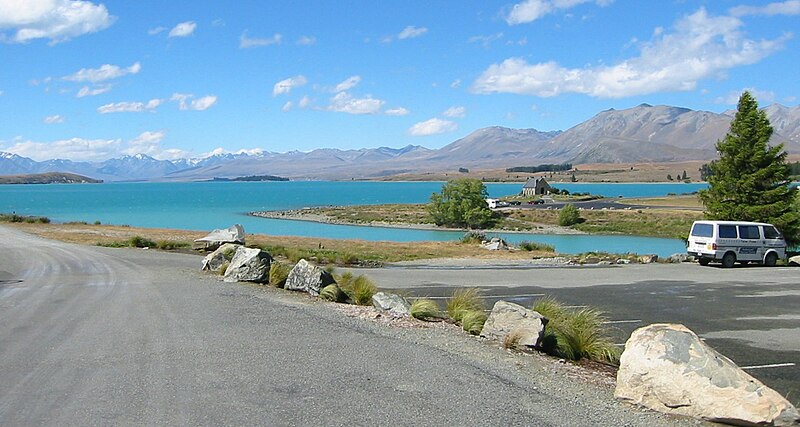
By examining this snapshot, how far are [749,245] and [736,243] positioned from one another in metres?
0.62

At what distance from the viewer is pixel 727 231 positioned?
28188mm

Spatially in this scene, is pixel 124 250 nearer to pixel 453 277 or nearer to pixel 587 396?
pixel 453 277

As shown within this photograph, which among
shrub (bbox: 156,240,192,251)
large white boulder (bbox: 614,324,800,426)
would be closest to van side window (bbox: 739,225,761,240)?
large white boulder (bbox: 614,324,800,426)

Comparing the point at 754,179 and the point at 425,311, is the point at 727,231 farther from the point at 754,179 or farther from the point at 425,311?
the point at 425,311

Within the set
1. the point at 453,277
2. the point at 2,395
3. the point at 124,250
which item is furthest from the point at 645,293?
the point at 124,250

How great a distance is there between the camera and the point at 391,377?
28.1 feet

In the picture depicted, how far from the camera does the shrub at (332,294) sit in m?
15.4

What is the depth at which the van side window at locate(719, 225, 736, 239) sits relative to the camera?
28047 mm

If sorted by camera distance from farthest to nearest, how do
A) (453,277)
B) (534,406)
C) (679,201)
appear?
(679,201) < (453,277) < (534,406)

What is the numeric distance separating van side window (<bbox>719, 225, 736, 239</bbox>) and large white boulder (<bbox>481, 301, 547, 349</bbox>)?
20154 mm

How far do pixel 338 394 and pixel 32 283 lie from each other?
46.2ft

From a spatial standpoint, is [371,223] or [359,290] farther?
[371,223]

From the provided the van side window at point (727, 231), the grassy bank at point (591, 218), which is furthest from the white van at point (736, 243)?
the grassy bank at point (591, 218)

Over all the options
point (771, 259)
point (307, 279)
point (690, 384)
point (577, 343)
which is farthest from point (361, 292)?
point (771, 259)
